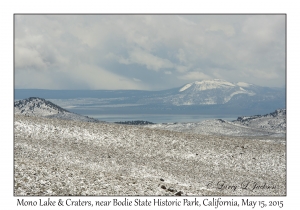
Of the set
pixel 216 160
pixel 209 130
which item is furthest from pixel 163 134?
pixel 209 130

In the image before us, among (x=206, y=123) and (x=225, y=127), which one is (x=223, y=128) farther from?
(x=206, y=123)

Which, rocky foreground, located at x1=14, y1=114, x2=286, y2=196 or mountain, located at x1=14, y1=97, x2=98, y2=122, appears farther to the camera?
mountain, located at x1=14, y1=97, x2=98, y2=122

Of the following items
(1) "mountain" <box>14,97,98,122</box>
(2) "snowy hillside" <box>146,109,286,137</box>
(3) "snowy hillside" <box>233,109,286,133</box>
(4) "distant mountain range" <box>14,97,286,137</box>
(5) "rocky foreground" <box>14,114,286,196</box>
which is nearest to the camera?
(5) "rocky foreground" <box>14,114,286,196</box>

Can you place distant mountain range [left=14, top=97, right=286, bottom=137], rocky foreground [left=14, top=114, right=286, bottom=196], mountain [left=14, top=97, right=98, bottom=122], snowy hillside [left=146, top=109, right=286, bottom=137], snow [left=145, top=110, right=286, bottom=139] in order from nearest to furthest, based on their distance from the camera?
rocky foreground [left=14, top=114, right=286, bottom=196], snow [left=145, top=110, right=286, bottom=139], snowy hillside [left=146, top=109, right=286, bottom=137], distant mountain range [left=14, top=97, right=286, bottom=137], mountain [left=14, top=97, right=98, bottom=122]

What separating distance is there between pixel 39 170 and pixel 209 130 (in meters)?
67.1

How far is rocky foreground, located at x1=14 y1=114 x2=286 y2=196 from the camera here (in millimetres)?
22312

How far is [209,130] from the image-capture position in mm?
85500

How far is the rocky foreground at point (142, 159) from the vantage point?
22.3 meters

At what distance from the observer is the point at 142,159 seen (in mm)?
32719

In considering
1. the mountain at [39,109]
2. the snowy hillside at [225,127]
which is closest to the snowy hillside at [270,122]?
the snowy hillside at [225,127]

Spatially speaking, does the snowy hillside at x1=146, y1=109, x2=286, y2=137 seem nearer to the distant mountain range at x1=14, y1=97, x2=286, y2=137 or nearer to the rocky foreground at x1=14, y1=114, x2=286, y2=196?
the distant mountain range at x1=14, y1=97, x2=286, y2=137

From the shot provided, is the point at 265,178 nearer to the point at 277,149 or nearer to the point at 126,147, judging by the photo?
the point at 277,149

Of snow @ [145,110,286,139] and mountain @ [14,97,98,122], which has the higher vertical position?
mountain @ [14,97,98,122]

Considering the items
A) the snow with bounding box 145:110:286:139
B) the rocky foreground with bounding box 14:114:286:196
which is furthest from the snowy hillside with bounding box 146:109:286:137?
the rocky foreground with bounding box 14:114:286:196
